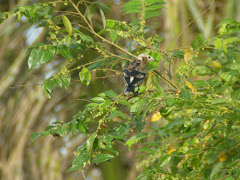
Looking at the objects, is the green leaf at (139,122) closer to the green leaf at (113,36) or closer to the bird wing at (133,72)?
the bird wing at (133,72)

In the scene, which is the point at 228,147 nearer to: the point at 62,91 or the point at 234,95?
the point at 234,95

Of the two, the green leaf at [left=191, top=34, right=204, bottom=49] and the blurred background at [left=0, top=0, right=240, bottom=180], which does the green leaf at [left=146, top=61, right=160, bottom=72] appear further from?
the blurred background at [left=0, top=0, right=240, bottom=180]

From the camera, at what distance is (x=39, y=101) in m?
2.54

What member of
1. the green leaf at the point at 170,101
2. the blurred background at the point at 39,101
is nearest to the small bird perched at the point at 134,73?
the green leaf at the point at 170,101

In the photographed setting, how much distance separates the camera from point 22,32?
2.64 meters

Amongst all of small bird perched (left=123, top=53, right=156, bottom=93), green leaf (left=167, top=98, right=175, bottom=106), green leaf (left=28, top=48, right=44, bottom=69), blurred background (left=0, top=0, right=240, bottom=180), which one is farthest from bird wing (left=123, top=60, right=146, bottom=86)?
blurred background (left=0, top=0, right=240, bottom=180)

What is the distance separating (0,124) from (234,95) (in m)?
1.89

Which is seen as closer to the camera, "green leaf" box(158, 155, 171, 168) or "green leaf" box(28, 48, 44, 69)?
"green leaf" box(28, 48, 44, 69)

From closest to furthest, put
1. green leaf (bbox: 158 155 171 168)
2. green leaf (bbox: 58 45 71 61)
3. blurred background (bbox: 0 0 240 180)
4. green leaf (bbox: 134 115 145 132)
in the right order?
green leaf (bbox: 58 45 71 61) → green leaf (bbox: 134 115 145 132) → green leaf (bbox: 158 155 171 168) → blurred background (bbox: 0 0 240 180)

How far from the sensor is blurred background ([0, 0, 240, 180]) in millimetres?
2418

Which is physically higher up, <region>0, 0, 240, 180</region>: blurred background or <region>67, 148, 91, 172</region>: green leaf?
<region>67, 148, 91, 172</region>: green leaf

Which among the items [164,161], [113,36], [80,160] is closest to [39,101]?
[164,161]

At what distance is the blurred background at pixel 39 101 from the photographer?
2418 millimetres

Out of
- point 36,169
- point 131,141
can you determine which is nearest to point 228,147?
point 131,141
